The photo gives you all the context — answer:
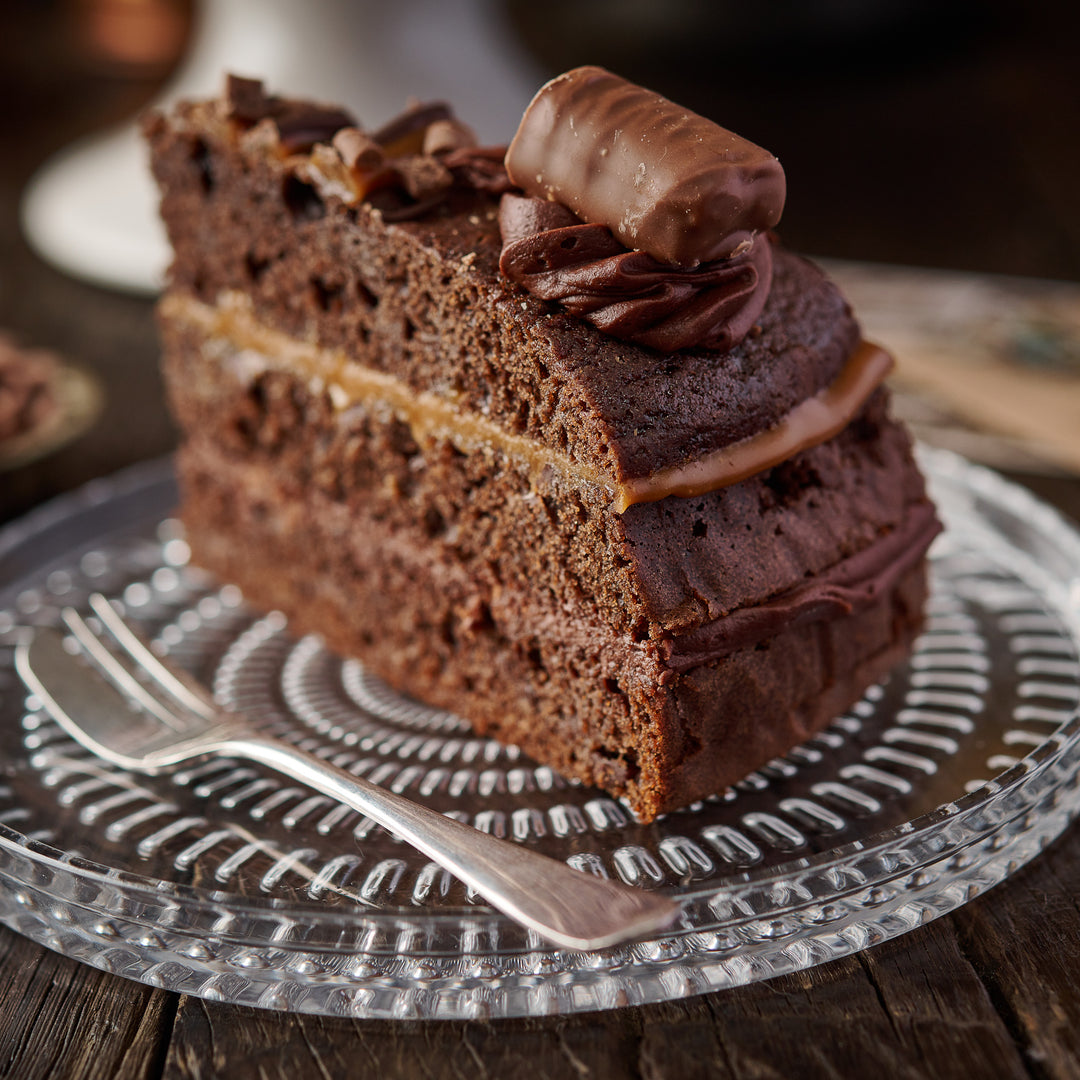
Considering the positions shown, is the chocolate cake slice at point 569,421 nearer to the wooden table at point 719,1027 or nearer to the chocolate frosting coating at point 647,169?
the chocolate frosting coating at point 647,169

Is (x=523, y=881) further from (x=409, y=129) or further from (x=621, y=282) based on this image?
(x=409, y=129)

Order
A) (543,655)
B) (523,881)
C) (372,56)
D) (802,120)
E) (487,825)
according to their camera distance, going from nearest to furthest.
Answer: (523,881), (487,825), (543,655), (372,56), (802,120)

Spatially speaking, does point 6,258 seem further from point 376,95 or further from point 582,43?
point 582,43

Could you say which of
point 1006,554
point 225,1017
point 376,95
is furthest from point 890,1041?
point 376,95

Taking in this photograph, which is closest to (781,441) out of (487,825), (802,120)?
(487,825)

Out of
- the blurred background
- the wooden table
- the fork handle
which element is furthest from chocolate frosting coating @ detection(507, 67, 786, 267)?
the blurred background

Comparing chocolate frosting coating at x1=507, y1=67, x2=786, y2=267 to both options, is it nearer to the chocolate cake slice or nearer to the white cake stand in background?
the chocolate cake slice
